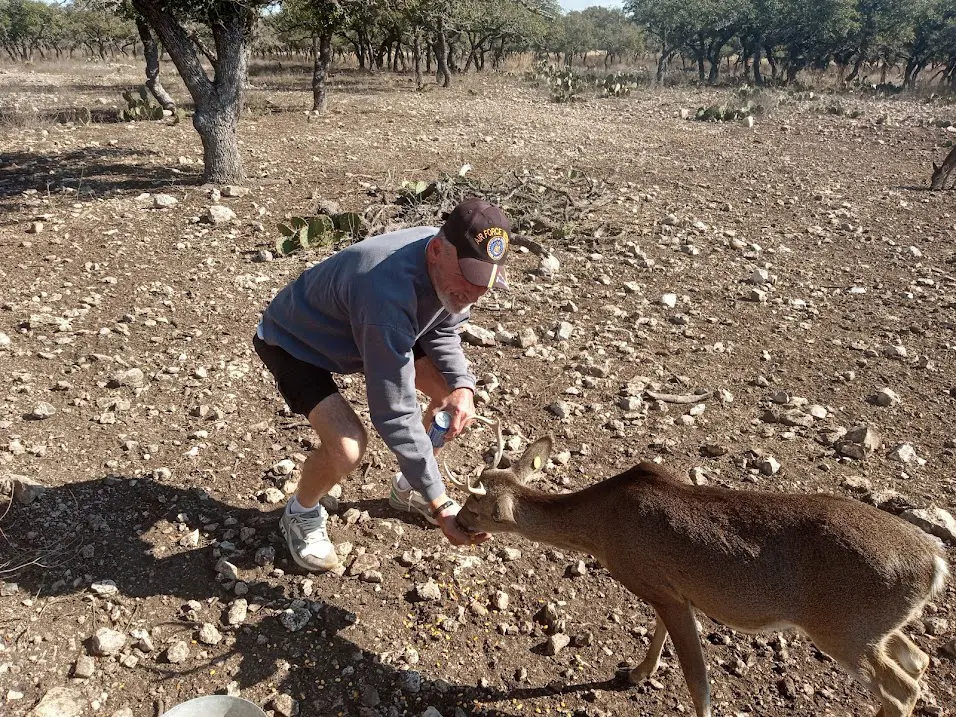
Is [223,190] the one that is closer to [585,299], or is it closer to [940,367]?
[585,299]

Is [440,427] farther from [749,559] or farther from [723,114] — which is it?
[723,114]

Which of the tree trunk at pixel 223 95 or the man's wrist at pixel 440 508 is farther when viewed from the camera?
the tree trunk at pixel 223 95

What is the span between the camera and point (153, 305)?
628cm

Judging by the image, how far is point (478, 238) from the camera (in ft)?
8.57

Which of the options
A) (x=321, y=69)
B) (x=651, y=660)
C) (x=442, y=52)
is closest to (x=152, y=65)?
(x=321, y=69)

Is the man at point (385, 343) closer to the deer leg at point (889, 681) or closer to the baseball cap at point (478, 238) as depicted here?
the baseball cap at point (478, 238)

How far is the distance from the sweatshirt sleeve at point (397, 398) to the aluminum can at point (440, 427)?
404mm

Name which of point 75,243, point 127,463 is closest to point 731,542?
point 127,463

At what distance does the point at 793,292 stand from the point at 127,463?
6078mm

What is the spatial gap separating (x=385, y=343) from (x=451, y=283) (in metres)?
0.35

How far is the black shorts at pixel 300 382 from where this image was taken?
3.33 m

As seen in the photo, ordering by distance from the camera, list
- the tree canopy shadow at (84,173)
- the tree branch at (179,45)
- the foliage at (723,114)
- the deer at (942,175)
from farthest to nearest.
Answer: the foliage at (723,114) → the deer at (942,175) → the tree canopy shadow at (84,173) → the tree branch at (179,45)

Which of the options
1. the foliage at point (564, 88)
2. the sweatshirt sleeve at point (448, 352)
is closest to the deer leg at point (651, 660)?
the sweatshirt sleeve at point (448, 352)

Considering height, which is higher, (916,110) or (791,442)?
(916,110)
